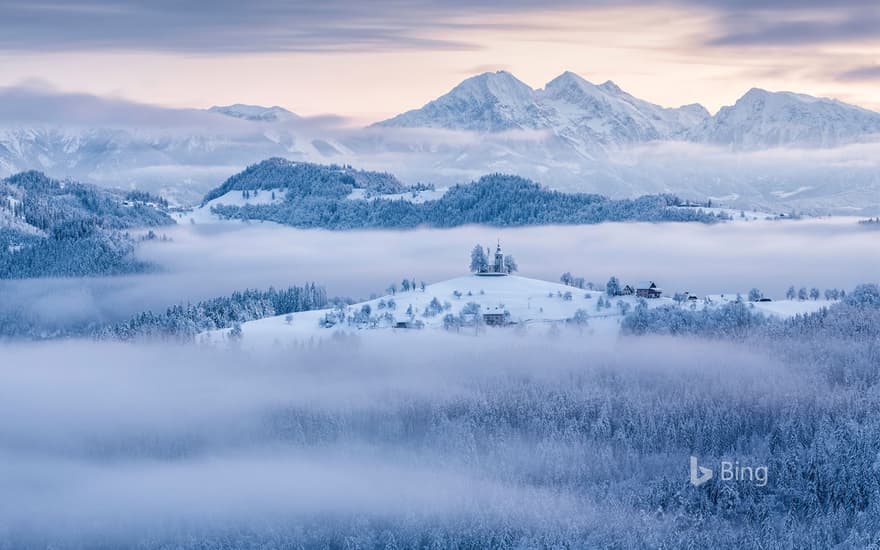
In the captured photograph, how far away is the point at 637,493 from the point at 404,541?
34.2m

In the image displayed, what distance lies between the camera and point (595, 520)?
19062 centimetres

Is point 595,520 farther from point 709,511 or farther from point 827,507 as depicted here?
point 827,507

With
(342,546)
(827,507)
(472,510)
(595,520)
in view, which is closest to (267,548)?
(342,546)

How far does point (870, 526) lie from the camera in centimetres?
18688

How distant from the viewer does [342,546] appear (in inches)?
7810

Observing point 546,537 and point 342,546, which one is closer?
point 546,537

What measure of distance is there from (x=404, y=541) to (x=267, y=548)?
19.6m

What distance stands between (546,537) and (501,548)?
656 cm

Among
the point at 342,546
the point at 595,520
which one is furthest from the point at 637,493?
the point at 342,546

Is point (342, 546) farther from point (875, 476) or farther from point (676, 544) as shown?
point (875, 476)

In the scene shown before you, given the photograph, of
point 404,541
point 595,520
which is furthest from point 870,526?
point 404,541

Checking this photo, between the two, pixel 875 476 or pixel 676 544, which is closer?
pixel 676 544

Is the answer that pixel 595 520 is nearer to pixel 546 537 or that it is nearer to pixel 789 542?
pixel 546 537

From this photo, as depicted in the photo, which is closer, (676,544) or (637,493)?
(676,544)
